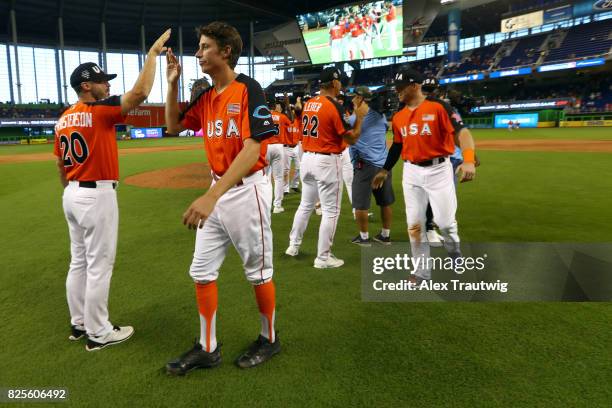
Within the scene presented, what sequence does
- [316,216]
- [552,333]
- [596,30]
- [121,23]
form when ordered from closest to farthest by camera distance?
1. [552,333]
2. [316,216]
3. [596,30]
4. [121,23]

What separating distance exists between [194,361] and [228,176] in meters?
1.45

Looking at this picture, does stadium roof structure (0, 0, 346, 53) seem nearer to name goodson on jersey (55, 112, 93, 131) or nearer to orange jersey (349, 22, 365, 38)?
orange jersey (349, 22, 365, 38)

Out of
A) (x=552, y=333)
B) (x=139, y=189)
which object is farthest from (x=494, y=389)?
(x=139, y=189)

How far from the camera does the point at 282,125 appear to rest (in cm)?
829

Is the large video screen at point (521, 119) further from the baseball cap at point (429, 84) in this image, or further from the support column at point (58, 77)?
the support column at point (58, 77)

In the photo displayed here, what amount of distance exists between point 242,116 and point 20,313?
10.4ft

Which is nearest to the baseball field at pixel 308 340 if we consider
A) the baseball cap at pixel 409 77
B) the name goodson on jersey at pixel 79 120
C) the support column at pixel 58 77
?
the name goodson on jersey at pixel 79 120

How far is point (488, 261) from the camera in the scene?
482 centimetres

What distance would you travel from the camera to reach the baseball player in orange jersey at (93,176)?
2.94 meters

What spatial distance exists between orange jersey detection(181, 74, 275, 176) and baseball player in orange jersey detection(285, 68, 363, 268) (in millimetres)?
1996

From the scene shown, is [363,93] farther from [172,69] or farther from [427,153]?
[172,69]

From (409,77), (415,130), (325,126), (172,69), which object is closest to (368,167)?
(325,126)

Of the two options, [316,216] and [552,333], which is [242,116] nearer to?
[552,333]

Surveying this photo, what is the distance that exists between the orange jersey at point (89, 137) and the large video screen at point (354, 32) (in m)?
45.3
